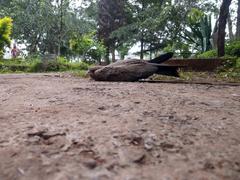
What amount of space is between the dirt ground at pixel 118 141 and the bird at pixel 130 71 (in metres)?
2.33

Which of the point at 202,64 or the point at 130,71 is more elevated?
the point at 202,64

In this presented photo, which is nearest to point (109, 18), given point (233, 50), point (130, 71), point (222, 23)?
point (233, 50)

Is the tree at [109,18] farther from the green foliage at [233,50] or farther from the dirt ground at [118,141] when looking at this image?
the dirt ground at [118,141]

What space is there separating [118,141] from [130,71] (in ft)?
10.6

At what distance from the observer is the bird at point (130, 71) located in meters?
4.53

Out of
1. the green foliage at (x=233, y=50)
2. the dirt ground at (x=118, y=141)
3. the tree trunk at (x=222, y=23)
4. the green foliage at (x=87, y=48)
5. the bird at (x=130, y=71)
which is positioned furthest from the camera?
the green foliage at (x=87, y=48)

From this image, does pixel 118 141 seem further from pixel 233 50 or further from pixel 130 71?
pixel 233 50

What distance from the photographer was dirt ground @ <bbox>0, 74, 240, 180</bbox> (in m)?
1.08

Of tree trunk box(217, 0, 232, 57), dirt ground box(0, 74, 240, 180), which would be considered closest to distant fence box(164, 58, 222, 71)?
tree trunk box(217, 0, 232, 57)

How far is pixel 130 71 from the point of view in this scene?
178 inches

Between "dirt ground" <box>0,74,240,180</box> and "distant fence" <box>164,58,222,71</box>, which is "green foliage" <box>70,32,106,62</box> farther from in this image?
"dirt ground" <box>0,74,240,180</box>

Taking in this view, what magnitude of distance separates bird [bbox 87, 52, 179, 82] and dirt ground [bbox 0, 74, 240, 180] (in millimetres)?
2331

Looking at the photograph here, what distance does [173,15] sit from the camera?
10828 mm

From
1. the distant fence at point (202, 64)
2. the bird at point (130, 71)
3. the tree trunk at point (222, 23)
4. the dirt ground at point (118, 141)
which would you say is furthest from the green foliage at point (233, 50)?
the dirt ground at point (118, 141)
